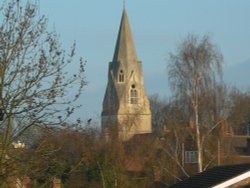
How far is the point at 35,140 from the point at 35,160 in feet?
2.06

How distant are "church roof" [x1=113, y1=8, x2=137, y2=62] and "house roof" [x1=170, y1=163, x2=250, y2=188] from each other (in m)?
82.1

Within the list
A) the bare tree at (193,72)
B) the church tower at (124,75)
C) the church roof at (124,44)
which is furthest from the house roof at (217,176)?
the church roof at (124,44)

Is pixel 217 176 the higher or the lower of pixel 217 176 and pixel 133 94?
the lower

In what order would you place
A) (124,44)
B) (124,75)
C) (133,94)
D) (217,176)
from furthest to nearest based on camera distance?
(133,94) → (124,75) → (124,44) → (217,176)

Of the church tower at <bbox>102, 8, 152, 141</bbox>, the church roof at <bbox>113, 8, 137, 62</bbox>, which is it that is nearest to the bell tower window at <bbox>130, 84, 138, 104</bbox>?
the church tower at <bbox>102, 8, 152, 141</bbox>

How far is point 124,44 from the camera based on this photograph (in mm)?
106125

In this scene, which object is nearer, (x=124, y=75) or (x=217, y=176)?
(x=217, y=176)

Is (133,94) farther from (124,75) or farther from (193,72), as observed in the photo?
(193,72)

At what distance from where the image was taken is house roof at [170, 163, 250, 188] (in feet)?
69.2

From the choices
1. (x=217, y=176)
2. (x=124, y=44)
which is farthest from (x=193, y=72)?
(x=124, y=44)

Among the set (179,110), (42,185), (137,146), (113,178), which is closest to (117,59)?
(137,146)

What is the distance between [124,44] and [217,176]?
8417 centimetres

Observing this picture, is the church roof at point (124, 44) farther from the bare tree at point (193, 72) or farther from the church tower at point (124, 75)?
the bare tree at point (193, 72)

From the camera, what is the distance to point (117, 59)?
351 feet
